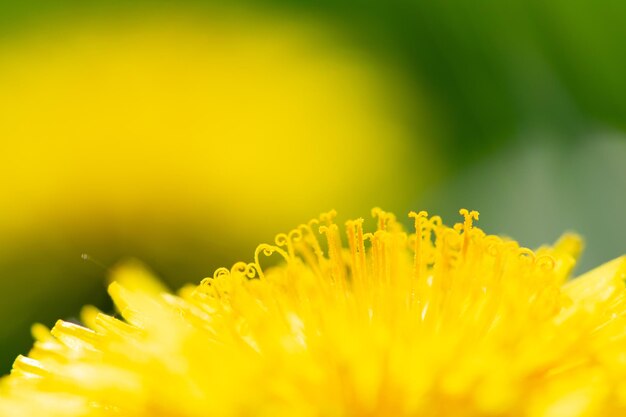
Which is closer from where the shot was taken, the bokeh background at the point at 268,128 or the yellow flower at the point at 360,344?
the yellow flower at the point at 360,344

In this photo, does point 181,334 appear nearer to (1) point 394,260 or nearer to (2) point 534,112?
(1) point 394,260

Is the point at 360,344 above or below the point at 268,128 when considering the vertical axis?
below

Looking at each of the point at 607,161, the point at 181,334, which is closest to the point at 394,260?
the point at 181,334

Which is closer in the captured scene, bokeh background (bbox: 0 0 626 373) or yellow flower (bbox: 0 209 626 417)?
yellow flower (bbox: 0 209 626 417)

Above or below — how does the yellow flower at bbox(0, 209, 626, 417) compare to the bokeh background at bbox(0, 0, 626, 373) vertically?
below

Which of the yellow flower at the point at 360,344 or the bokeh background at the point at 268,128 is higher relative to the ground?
the bokeh background at the point at 268,128
